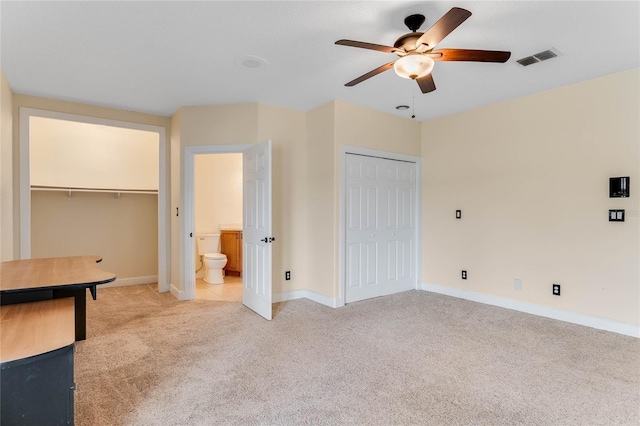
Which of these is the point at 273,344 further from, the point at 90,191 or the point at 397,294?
the point at 90,191

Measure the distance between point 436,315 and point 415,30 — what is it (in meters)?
2.84

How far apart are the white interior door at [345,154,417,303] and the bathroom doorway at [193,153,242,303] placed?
2248mm

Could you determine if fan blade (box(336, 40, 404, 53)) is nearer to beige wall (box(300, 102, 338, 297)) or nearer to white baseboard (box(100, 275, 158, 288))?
beige wall (box(300, 102, 338, 297))

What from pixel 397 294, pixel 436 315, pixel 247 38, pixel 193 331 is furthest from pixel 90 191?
pixel 436 315

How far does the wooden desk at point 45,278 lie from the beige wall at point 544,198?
13.0 ft

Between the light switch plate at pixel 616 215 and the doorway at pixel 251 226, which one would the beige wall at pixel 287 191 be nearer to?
the doorway at pixel 251 226

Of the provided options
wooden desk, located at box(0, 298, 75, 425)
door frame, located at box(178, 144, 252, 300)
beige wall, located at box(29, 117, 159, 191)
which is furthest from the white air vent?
beige wall, located at box(29, 117, 159, 191)

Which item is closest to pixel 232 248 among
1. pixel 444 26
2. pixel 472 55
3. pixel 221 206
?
pixel 221 206

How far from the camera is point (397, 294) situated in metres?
4.60

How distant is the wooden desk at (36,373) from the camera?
1.36m

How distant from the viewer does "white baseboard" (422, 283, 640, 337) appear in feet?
10.4

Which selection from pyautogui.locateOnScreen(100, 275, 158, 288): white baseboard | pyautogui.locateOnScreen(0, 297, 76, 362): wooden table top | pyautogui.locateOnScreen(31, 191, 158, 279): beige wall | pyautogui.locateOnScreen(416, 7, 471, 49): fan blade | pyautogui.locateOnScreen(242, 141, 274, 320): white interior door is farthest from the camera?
pyautogui.locateOnScreen(100, 275, 158, 288): white baseboard

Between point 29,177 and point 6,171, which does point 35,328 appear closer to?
point 6,171

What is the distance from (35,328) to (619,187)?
4.51m
